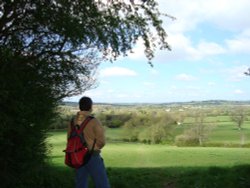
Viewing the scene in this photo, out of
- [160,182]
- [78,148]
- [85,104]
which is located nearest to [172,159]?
[160,182]

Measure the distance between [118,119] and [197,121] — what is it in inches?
858

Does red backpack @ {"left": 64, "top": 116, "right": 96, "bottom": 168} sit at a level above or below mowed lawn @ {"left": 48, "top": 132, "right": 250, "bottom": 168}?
above

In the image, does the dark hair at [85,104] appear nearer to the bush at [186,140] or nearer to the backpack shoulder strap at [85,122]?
the backpack shoulder strap at [85,122]

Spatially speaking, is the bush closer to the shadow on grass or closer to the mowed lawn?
the mowed lawn

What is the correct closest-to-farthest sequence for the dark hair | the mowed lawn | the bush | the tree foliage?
the dark hair
the mowed lawn
the bush
the tree foliage

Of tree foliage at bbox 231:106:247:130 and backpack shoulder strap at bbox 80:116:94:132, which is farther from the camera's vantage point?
tree foliage at bbox 231:106:247:130

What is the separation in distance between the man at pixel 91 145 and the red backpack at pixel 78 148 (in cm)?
6

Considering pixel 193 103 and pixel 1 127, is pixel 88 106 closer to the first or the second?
pixel 1 127

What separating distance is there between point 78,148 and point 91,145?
217 millimetres

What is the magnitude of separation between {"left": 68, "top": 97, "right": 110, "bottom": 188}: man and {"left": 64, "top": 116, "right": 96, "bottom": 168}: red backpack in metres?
0.06

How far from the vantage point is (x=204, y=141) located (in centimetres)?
8119

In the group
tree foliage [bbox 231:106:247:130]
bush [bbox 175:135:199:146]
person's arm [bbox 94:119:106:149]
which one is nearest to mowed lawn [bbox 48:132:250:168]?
person's arm [bbox 94:119:106:149]

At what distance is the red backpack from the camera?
22.1ft

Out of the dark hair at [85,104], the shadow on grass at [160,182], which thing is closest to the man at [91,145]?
the dark hair at [85,104]
